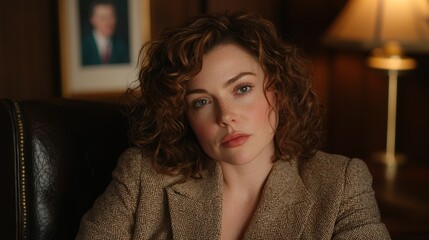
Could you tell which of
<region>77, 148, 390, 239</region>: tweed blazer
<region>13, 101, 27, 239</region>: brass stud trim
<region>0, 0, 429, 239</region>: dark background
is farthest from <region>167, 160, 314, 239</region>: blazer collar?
<region>0, 0, 429, 239</region>: dark background

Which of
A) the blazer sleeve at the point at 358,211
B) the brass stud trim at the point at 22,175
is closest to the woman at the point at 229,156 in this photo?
the blazer sleeve at the point at 358,211

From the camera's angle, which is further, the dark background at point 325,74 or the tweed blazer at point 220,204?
Result: the dark background at point 325,74

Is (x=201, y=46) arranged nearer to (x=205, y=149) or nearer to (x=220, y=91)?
(x=220, y=91)

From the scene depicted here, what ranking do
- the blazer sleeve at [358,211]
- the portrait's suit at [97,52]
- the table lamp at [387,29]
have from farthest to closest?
the portrait's suit at [97,52]
the table lamp at [387,29]
the blazer sleeve at [358,211]

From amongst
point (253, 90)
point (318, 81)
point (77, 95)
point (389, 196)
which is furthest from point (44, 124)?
point (318, 81)

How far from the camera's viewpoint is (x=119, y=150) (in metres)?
2.01

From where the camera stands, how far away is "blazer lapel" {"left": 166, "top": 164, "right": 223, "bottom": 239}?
6.03ft

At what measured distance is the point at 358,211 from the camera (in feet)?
5.74

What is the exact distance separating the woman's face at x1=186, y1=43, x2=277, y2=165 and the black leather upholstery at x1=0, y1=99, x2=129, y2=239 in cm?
29

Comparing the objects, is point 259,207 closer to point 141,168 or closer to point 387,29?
point 141,168

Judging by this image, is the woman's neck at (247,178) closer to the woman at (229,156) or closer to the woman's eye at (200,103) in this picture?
the woman at (229,156)

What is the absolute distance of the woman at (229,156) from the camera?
1767 millimetres

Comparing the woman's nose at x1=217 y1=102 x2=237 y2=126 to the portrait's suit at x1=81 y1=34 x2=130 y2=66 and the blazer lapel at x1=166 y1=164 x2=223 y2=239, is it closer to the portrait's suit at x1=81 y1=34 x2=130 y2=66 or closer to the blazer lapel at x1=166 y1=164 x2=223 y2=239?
the blazer lapel at x1=166 y1=164 x2=223 y2=239

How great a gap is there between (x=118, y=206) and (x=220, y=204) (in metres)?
0.26
